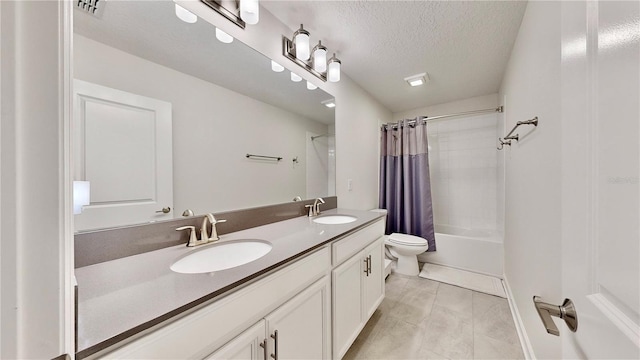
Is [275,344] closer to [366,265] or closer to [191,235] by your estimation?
[191,235]

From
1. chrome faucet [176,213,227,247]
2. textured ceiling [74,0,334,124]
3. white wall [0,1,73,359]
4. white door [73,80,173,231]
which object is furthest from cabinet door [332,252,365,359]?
textured ceiling [74,0,334,124]

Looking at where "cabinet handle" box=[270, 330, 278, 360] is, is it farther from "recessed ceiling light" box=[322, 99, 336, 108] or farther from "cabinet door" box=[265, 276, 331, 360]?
"recessed ceiling light" box=[322, 99, 336, 108]

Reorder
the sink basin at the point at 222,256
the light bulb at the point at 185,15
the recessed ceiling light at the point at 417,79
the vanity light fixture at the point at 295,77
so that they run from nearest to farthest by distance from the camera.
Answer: the sink basin at the point at 222,256 → the light bulb at the point at 185,15 → the vanity light fixture at the point at 295,77 → the recessed ceiling light at the point at 417,79

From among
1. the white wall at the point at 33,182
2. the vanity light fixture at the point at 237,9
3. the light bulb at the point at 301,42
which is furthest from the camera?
the light bulb at the point at 301,42

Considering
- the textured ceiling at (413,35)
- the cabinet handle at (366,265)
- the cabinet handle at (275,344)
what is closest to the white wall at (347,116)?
the textured ceiling at (413,35)

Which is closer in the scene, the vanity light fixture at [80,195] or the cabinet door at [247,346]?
the cabinet door at [247,346]

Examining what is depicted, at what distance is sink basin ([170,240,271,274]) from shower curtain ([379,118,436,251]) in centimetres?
225

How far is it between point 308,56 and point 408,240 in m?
2.13

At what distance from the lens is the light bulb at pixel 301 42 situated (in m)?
1.50

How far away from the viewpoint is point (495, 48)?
5.91 feet

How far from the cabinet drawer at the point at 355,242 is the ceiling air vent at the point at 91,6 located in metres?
1.40

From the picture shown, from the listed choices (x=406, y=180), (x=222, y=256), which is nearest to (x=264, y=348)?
(x=222, y=256)

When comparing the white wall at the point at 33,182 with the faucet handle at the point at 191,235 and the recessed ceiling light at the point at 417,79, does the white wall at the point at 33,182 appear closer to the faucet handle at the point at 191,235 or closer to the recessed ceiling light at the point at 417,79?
the faucet handle at the point at 191,235

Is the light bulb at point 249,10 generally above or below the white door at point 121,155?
above
